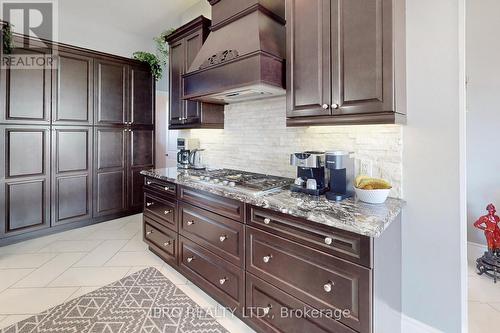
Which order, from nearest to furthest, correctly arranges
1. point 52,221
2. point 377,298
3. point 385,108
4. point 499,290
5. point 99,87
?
point 377,298
point 385,108
point 499,290
point 52,221
point 99,87

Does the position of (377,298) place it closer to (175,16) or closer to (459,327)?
(459,327)

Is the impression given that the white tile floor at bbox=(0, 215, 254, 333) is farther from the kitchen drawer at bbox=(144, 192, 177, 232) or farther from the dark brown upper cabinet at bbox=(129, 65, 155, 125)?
the dark brown upper cabinet at bbox=(129, 65, 155, 125)

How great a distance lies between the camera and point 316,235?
1360mm

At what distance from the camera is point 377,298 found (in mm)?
1227

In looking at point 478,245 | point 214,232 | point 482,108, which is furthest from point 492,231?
point 214,232

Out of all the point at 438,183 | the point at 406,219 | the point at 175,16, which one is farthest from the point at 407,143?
the point at 175,16

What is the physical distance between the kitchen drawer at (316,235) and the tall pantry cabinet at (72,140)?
325 centimetres

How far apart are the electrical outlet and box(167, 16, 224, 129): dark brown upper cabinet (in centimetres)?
175

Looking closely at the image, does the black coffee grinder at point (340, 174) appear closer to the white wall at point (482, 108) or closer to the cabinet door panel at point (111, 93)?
the white wall at point (482, 108)

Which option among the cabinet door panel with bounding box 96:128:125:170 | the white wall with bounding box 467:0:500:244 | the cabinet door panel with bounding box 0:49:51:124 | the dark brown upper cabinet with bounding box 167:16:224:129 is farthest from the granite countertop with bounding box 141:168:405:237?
the cabinet door panel with bounding box 0:49:51:124

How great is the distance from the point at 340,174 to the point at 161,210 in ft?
6.20

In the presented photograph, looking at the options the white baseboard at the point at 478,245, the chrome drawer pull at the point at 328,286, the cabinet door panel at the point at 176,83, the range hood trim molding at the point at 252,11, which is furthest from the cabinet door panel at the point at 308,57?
the white baseboard at the point at 478,245

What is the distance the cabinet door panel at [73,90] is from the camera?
11.2ft

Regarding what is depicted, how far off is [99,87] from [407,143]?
4110 millimetres
